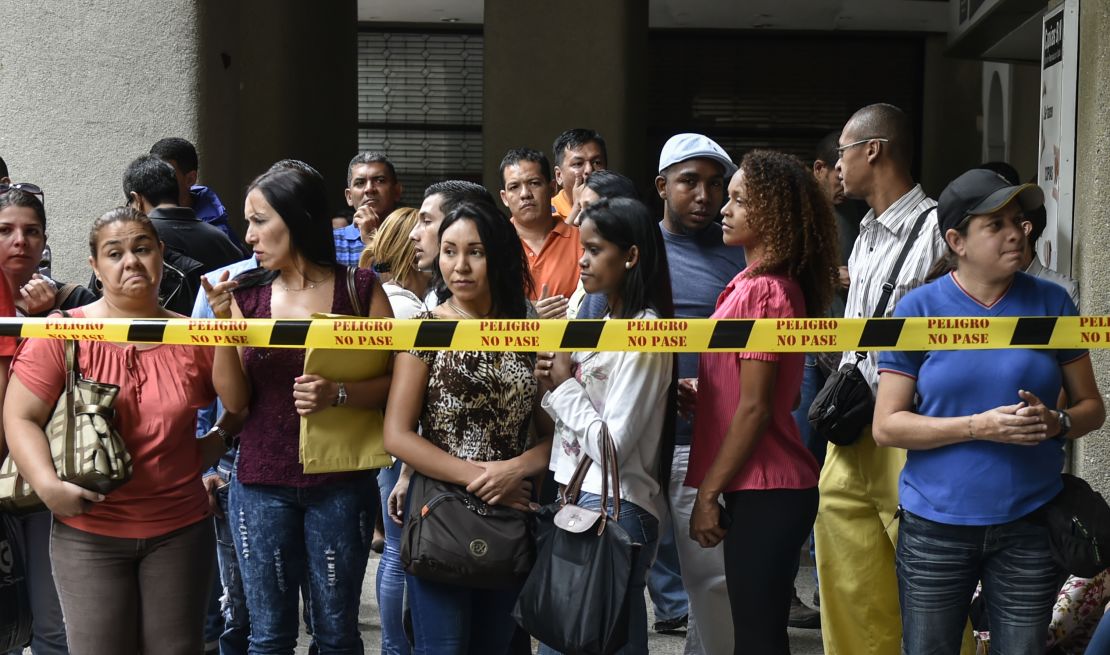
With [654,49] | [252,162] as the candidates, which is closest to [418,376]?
[252,162]

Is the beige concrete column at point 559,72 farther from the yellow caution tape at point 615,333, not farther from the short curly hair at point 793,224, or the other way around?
the yellow caution tape at point 615,333

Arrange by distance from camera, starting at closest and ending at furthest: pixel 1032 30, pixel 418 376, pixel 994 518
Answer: pixel 994 518 → pixel 418 376 → pixel 1032 30

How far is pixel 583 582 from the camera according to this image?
387 centimetres

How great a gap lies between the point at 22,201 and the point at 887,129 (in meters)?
3.28

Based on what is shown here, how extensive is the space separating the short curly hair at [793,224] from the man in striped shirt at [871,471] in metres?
0.49

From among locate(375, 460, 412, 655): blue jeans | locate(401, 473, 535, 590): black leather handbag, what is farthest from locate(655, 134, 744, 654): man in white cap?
locate(401, 473, 535, 590): black leather handbag

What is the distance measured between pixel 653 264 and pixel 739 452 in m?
0.66

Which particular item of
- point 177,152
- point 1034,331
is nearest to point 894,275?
point 1034,331

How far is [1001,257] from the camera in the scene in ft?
13.0

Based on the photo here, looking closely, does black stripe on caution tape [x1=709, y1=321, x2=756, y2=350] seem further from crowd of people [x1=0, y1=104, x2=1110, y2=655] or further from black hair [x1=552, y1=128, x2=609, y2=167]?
black hair [x1=552, y1=128, x2=609, y2=167]

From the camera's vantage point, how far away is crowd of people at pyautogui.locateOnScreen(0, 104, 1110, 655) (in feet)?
13.0

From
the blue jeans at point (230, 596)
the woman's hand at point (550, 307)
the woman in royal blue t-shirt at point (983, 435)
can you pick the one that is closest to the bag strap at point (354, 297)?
the woman's hand at point (550, 307)

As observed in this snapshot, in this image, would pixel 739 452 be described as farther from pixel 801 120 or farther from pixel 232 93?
pixel 801 120

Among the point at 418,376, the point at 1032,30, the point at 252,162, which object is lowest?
the point at 418,376
